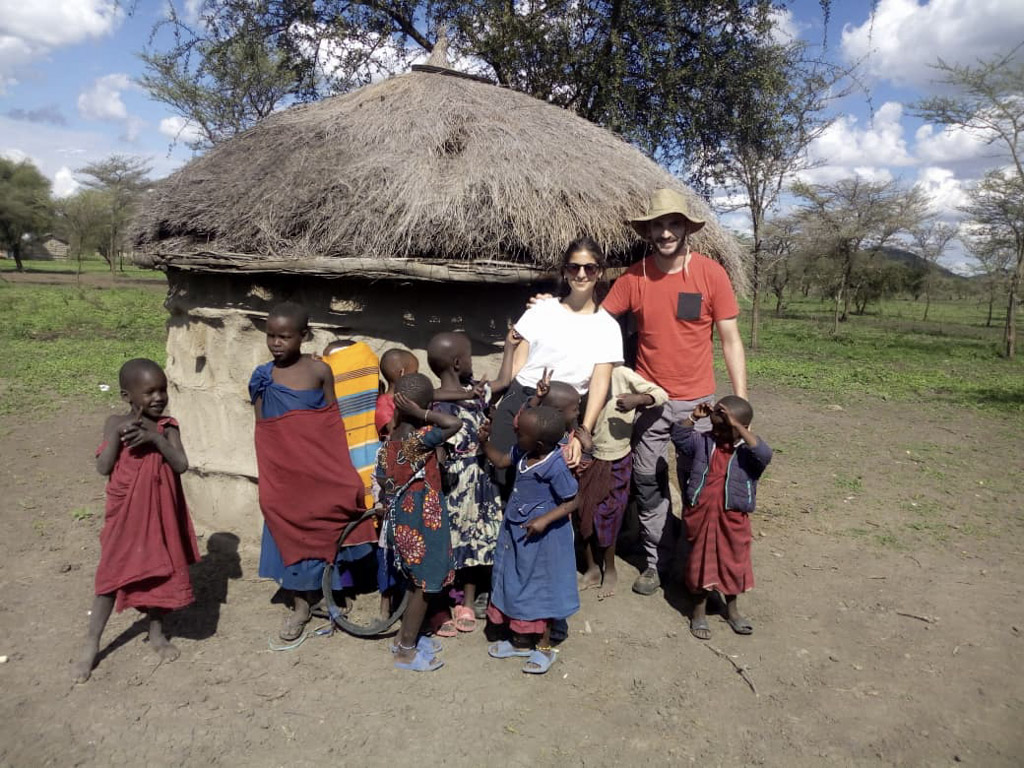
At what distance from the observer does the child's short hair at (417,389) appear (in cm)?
285

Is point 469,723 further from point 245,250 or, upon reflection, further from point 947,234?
point 947,234

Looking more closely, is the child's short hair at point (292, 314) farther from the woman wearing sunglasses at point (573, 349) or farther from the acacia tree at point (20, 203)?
the acacia tree at point (20, 203)

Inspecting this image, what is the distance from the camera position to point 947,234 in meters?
27.3

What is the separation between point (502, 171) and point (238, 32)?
4.56 m

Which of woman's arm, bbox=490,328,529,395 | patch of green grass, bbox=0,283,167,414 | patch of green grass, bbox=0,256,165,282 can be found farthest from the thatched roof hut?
patch of green grass, bbox=0,256,165,282

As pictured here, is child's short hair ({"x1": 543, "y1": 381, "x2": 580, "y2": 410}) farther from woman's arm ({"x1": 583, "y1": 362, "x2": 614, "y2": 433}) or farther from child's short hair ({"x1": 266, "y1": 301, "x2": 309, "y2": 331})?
child's short hair ({"x1": 266, "y1": 301, "x2": 309, "y2": 331})

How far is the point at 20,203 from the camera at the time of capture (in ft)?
107

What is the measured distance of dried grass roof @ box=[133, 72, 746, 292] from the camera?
3.77m

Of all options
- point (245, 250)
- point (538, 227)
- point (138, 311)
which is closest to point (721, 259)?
point (538, 227)

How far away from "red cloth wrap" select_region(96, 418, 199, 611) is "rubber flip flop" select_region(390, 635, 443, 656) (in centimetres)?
87

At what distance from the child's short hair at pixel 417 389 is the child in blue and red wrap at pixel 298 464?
519 millimetres

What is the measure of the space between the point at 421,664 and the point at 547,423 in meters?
1.15

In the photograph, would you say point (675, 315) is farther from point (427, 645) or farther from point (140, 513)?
point (140, 513)

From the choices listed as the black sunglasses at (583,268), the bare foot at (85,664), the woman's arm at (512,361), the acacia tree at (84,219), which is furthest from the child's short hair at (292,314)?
the acacia tree at (84,219)
